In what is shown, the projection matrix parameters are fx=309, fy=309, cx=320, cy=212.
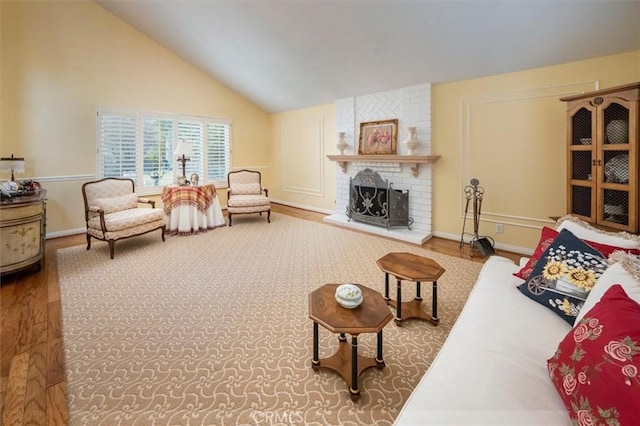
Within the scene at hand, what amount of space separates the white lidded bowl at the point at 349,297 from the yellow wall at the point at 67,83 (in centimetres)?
523

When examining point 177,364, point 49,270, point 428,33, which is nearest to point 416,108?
point 428,33

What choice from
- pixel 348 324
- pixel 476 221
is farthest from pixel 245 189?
pixel 348 324

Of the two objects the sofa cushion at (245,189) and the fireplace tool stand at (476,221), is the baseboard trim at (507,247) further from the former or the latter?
the sofa cushion at (245,189)

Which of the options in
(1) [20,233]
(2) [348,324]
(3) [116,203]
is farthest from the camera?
(3) [116,203]

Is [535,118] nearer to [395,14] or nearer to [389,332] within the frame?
[395,14]

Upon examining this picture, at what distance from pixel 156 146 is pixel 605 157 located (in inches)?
258

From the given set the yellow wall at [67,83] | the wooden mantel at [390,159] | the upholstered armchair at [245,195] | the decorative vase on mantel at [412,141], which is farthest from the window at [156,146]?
the decorative vase on mantel at [412,141]

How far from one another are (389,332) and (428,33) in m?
3.46

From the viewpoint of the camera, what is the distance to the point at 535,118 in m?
3.79

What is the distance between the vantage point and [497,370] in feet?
3.98

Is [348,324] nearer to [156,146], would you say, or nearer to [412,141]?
[412,141]

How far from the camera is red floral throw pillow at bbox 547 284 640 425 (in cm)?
83

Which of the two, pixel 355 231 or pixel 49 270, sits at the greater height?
pixel 355 231

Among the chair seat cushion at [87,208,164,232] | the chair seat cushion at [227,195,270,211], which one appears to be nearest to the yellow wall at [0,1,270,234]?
Result: the chair seat cushion at [87,208,164,232]
